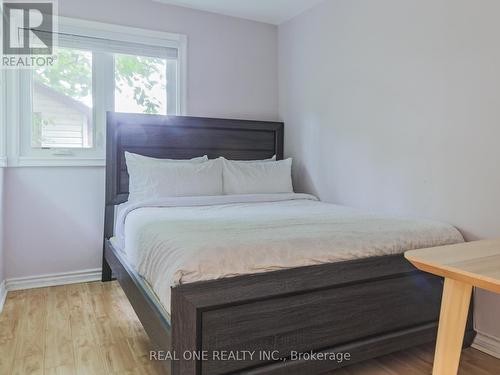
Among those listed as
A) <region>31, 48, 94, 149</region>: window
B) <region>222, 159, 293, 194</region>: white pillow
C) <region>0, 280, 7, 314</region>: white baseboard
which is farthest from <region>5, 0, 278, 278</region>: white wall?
<region>222, 159, 293, 194</region>: white pillow

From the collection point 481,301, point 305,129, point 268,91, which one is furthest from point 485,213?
point 268,91

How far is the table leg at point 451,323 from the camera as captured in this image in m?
1.26

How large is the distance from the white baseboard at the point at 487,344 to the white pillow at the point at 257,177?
1.64 meters

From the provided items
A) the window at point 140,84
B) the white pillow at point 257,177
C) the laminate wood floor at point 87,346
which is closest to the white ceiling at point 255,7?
the window at point 140,84

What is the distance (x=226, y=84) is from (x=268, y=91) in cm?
44

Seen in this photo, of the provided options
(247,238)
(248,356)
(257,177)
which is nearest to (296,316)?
(248,356)

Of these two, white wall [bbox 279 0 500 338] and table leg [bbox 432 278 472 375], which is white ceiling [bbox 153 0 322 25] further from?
table leg [bbox 432 278 472 375]

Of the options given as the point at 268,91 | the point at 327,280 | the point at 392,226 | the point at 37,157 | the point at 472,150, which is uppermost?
the point at 268,91

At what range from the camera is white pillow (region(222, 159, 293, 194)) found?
119 inches

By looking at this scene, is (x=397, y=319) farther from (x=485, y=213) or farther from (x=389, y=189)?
(x=389, y=189)

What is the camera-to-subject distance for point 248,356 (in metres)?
1.44

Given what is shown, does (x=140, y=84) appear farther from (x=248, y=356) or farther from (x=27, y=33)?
(x=248, y=356)

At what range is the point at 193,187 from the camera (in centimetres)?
282

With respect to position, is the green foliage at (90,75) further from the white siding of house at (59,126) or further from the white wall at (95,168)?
the white wall at (95,168)
